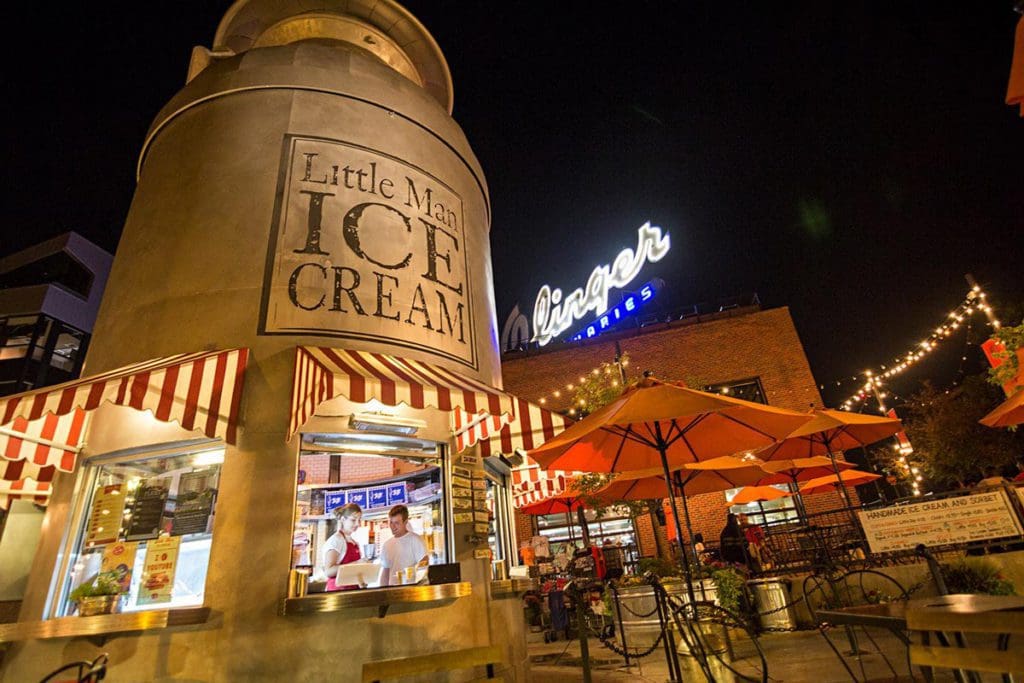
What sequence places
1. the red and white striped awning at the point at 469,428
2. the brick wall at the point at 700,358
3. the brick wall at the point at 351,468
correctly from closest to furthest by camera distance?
the brick wall at the point at 351,468 → the red and white striped awning at the point at 469,428 → the brick wall at the point at 700,358

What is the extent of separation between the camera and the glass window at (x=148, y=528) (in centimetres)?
460

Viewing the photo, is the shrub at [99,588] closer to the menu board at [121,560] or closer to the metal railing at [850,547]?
the menu board at [121,560]

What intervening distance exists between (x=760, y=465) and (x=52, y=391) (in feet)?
31.9

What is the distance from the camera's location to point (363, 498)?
5.56 m

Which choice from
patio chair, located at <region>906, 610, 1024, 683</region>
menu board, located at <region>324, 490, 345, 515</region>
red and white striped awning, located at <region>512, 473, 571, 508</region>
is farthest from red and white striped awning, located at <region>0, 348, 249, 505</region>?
patio chair, located at <region>906, 610, 1024, 683</region>

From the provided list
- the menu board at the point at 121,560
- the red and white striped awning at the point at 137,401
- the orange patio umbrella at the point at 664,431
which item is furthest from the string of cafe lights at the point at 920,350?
the menu board at the point at 121,560

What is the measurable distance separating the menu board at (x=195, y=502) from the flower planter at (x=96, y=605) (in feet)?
2.13

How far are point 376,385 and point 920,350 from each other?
19145mm

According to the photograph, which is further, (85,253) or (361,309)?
(85,253)

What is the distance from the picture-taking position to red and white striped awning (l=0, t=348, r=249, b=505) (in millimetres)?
4363

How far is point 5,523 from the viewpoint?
6852 millimetres

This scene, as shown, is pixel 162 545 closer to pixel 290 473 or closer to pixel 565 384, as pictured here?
pixel 290 473

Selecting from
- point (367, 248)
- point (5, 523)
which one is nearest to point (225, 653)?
point (367, 248)

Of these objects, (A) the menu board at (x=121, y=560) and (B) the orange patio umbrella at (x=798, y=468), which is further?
(B) the orange patio umbrella at (x=798, y=468)
